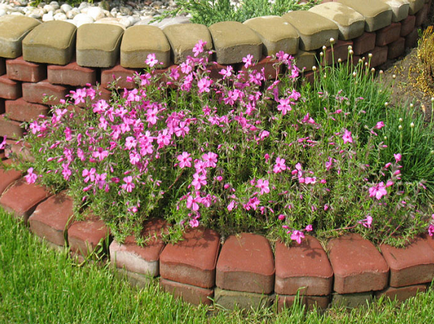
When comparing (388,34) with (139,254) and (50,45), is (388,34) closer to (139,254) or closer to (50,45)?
(50,45)

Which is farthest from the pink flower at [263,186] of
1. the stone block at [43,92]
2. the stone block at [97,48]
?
the stone block at [43,92]

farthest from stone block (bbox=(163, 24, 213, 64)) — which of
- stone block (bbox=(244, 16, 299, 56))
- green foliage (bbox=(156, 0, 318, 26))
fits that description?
green foliage (bbox=(156, 0, 318, 26))

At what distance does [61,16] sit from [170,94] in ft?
5.36

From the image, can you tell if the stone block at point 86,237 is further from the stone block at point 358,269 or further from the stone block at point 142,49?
the stone block at point 358,269

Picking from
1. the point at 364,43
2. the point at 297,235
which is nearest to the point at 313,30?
the point at 364,43

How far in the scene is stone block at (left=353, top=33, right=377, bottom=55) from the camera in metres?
3.27

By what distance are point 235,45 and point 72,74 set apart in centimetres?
85

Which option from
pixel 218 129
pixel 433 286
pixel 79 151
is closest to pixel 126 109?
pixel 79 151

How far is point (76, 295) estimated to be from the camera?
2.25 m

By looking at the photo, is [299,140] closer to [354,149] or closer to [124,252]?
[354,149]

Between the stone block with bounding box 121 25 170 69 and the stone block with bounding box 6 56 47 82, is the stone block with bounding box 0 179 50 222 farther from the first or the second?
the stone block with bounding box 121 25 170 69

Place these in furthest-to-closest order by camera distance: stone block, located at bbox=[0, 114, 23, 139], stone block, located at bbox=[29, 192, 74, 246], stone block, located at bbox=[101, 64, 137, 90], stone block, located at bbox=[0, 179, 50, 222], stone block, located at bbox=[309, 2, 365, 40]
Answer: stone block, located at bbox=[309, 2, 365, 40]
stone block, located at bbox=[0, 114, 23, 139]
stone block, located at bbox=[101, 64, 137, 90]
stone block, located at bbox=[0, 179, 50, 222]
stone block, located at bbox=[29, 192, 74, 246]

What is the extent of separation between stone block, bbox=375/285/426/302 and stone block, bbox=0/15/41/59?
2.15 metres

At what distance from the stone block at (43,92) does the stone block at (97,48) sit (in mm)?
196
